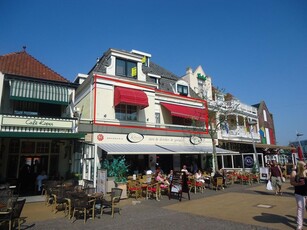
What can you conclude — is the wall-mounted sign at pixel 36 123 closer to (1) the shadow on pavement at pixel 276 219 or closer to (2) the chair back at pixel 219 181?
(2) the chair back at pixel 219 181

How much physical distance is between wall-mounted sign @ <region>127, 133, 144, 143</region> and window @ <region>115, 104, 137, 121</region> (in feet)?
4.96

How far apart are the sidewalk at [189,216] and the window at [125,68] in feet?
33.8

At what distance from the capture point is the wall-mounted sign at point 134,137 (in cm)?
1630

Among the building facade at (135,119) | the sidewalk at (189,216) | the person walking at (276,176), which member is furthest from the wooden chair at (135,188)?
the person walking at (276,176)

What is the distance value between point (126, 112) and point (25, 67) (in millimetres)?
8296

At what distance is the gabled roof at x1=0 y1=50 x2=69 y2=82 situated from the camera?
1621cm

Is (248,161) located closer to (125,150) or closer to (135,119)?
(135,119)

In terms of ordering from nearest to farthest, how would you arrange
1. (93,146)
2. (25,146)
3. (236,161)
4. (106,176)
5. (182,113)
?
(106,176) → (93,146) → (25,146) → (182,113) → (236,161)

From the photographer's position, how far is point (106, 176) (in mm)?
12641

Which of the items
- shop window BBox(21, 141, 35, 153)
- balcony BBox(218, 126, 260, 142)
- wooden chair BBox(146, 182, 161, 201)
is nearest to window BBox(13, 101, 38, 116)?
shop window BBox(21, 141, 35, 153)

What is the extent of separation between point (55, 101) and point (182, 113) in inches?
407

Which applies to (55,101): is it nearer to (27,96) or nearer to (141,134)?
(27,96)

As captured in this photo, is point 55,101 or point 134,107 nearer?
point 55,101

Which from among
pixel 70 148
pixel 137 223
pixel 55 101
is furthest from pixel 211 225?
pixel 55 101
